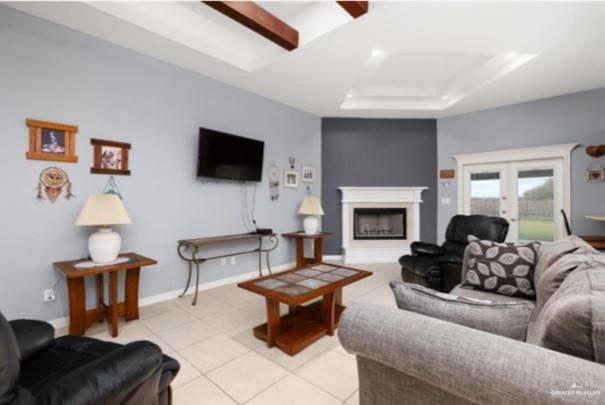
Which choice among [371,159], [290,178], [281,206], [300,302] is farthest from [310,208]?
[300,302]

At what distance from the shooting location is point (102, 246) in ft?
7.77

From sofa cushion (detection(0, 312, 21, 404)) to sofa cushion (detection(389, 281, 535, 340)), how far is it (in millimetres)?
1280

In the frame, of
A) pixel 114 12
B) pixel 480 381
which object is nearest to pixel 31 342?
pixel 480 381

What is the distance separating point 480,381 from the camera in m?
0.71

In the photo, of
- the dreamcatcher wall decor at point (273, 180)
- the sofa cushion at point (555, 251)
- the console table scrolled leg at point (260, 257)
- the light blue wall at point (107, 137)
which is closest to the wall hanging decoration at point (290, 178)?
the dreamcatcher wall decor at point (273, 180)

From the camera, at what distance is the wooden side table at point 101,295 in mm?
2236

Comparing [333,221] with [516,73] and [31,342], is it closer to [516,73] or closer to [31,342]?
[516,73]

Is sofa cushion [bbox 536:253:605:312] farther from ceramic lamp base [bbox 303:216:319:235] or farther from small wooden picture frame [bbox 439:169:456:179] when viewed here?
small wooden picture frame [bbox 439:169:456:179]

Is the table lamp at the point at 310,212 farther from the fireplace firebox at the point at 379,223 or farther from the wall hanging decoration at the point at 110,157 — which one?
the wall hanging decoration at the point at 110,157

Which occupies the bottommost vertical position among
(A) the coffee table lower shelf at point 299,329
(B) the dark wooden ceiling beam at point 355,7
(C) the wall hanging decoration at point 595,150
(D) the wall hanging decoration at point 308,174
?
(A) the coffee table lower shelf at point 299,329

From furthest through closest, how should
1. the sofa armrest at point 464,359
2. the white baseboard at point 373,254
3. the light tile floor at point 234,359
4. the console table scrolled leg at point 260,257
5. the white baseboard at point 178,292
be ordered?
the white baseboard at point 373,254 → the console table scrolled leg at point 260,257 → the white baseboard at point 178,292 → the light tile floor at point 234,359 → the sofa armrest at point 464,359

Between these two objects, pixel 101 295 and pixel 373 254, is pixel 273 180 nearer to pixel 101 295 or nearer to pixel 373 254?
pixel 373 254

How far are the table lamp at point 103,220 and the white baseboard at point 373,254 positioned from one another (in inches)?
142

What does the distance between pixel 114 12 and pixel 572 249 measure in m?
3.75
